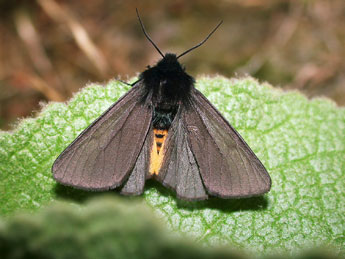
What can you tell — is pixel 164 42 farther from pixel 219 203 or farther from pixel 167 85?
pixel 219 203

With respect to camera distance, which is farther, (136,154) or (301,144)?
(301,144)

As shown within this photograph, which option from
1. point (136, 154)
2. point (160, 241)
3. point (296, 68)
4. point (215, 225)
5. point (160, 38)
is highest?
point (160, 38)

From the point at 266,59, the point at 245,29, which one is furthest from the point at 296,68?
A: the point at 245,29

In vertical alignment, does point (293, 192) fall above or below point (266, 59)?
below

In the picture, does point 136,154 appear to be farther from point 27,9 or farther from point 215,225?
point 27,9

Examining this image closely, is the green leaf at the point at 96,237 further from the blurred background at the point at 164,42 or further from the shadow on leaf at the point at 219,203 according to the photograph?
the blurred background at the point at 164,42

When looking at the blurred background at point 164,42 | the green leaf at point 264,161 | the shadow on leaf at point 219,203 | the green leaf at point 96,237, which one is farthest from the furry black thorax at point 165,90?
the blurred background at point 164,42

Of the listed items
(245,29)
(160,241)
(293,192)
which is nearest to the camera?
(160,241)

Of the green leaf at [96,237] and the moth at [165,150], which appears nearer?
the green leaf at [96,237]
